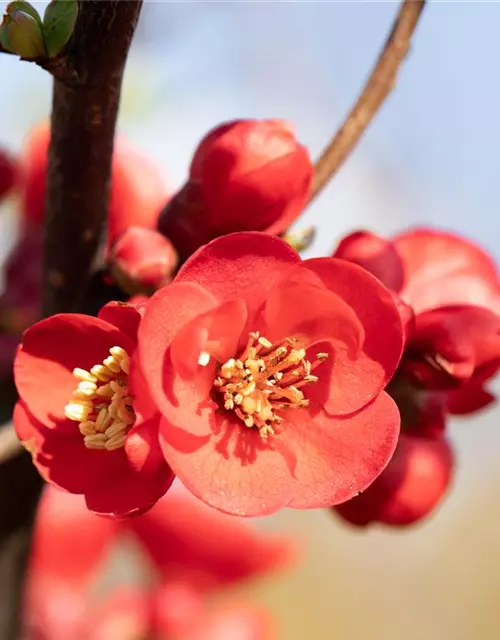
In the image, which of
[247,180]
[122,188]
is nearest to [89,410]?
[247,180]

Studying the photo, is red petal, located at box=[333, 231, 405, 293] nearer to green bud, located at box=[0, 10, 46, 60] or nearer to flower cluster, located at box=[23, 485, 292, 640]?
green bud, located at box=[0, 10, 46, 60]

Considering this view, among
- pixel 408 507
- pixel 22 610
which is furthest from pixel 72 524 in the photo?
pixel 408 507

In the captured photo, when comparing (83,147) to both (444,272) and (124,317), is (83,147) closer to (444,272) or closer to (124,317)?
(124,317)

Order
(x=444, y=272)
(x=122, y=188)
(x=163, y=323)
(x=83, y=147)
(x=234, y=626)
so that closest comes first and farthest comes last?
1. (x=163, y=323)
2. (x=83, y=147)
3. (x=444, y=272)
4. (x=122, y=188)
5. (x=234, y=626)

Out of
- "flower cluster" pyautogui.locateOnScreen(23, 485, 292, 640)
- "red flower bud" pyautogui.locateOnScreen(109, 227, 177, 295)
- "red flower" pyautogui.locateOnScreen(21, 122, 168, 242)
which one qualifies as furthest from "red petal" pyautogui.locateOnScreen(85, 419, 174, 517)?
"flower cluster" pyautogui.locateOnScreen(23, 485, 292, 640)

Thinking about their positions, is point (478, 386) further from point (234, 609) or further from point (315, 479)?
point (234, 609)

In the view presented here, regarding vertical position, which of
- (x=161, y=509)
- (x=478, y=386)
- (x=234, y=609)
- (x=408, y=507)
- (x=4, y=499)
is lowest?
(x=234, y=609)

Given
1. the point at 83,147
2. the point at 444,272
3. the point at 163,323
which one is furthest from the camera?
the point at 444,272
